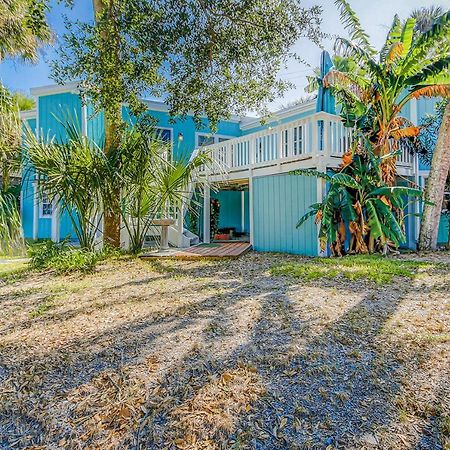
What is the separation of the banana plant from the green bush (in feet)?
14.5

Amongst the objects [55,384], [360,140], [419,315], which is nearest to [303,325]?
[419,315]

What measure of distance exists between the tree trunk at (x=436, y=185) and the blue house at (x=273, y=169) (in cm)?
150

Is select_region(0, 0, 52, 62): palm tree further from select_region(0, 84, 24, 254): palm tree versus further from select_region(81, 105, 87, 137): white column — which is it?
select_region(81, 105, 87, 137): white column

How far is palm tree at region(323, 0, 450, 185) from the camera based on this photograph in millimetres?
7793

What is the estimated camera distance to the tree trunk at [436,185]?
8680 millimetres

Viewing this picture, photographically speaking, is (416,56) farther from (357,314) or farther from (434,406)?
(434,406)

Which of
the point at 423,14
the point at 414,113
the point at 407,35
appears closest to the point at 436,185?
the point at 407,35

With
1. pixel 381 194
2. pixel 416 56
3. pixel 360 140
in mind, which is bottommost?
pixel 381 194

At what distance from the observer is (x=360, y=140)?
8.34 metres

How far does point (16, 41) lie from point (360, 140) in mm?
7833

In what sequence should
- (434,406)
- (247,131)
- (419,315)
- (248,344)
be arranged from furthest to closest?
(247,131), (419,315), (248,344), (434,406)

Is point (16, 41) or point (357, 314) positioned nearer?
point (357, 314)

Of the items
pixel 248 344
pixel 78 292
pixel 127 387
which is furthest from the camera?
pixel 78 292

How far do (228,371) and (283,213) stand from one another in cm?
671
